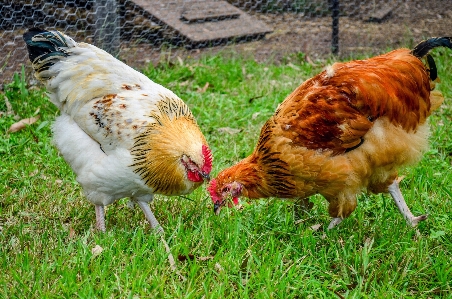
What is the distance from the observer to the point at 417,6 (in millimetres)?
8711

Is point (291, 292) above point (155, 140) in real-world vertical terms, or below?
below

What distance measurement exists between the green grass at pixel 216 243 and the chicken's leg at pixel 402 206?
0.09 meters

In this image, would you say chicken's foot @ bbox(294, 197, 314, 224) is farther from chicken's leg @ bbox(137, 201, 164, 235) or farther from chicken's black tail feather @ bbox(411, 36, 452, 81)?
chicken's black tail feather @ bbox(411, 36, 452, 81)

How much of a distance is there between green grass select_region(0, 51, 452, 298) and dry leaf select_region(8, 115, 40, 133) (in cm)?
6

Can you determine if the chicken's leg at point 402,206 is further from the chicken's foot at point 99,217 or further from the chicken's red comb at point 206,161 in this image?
the chicken's foot at point 99,217

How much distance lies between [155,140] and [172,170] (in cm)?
23

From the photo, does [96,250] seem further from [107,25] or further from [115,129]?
[107,25]

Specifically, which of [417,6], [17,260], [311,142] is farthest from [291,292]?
[417,6]

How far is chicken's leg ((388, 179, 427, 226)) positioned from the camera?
12.9 ft

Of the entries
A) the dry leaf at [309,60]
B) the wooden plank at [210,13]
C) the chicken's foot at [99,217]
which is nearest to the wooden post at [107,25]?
the wooden plank at [210,13]

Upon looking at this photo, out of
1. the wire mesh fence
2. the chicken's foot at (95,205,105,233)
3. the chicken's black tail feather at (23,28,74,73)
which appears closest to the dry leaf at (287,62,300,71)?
the wire mesh fence

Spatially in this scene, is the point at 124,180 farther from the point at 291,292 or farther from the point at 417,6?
the point at 417,6

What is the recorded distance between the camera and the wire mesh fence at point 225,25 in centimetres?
632

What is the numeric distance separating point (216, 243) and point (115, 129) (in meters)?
1.03
